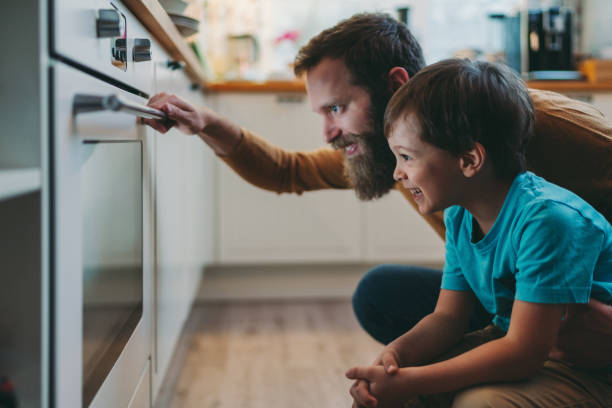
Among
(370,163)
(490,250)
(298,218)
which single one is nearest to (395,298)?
(370,163)

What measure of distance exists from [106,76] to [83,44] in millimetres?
132

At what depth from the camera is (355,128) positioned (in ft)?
4.08

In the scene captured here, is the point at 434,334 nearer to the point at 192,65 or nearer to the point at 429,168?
the point at 429,168

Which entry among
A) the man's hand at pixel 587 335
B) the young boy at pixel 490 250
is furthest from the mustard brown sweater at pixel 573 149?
the man's hand at pixel 587 335

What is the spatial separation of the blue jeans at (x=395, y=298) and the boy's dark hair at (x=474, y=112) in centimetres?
45

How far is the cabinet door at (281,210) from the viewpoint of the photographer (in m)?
2.43

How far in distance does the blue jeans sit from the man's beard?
182 mm

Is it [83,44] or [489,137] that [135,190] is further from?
[489,137]

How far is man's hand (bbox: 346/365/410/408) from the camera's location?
790 mm

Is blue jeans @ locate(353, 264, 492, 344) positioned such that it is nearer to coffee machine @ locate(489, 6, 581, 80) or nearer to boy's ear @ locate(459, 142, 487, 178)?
boy's ear @ locate(459, 142, 487, 178)

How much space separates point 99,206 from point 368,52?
2.23 ft

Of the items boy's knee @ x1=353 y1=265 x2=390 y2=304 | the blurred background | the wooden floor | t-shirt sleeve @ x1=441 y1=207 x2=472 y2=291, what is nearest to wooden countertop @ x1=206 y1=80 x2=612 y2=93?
the blurred background

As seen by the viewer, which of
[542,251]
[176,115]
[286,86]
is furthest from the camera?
[286,86]

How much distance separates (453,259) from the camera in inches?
38.8
